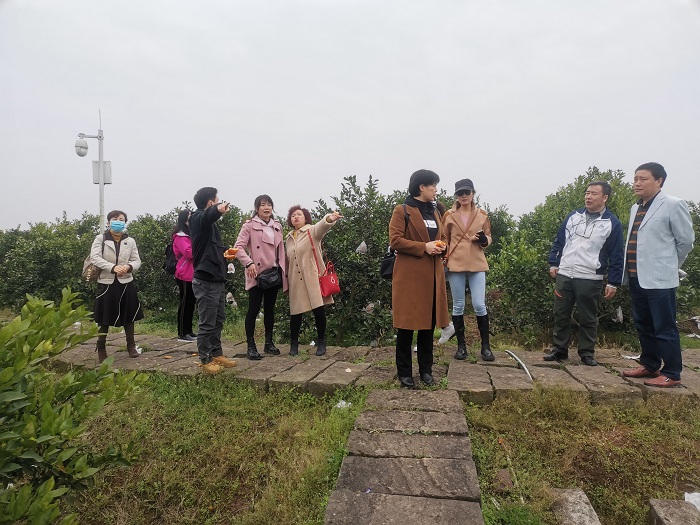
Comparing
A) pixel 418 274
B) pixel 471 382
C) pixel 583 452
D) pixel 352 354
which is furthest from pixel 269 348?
pixel 583 452

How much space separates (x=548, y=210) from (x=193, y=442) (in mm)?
5795

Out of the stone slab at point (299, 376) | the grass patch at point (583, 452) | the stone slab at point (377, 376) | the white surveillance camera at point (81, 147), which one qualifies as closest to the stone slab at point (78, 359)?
the stone slab at point (299, 376)

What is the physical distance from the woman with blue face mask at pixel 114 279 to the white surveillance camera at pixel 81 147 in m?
8.43

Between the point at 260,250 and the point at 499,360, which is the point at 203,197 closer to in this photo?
the point at 260,250

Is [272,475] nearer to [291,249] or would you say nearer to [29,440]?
[29,440]

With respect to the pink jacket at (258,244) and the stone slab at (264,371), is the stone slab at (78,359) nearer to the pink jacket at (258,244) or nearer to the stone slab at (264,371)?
the stone slab at (264,371)

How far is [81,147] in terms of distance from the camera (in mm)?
11023

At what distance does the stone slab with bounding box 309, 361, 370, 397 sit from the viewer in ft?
11.0

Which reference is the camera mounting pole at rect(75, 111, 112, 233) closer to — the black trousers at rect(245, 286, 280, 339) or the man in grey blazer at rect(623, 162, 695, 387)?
the black trousers at rect(245, 286, 280, 339)

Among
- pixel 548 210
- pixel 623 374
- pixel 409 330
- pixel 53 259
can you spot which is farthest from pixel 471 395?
pixel 53 259

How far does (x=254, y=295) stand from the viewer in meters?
4.29

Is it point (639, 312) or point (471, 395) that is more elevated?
point (639, 312)

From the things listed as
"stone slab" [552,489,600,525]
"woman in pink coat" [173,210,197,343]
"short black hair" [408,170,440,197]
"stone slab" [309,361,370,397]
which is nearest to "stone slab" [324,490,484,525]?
"stone slab" [552,489,600,525]

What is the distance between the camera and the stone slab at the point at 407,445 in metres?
2.29
